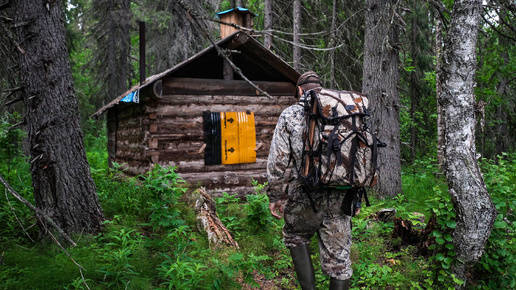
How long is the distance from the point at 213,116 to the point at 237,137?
0.83 meters

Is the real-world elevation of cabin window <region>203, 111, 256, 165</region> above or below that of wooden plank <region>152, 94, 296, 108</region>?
below

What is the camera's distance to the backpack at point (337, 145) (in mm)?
3199

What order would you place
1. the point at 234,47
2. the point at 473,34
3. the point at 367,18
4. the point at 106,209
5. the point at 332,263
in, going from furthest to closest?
the point at 234,47 < the point at 367,18 < the point at 106,209 < the point at 473,34 < the point at 332,263

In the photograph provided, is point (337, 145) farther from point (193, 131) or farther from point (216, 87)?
point (216, 87)

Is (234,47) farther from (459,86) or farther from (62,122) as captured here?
(459,86)

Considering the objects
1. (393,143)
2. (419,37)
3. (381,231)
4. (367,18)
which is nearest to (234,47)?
(367,18)

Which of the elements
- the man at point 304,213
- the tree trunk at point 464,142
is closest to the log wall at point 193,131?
the tree trunk at point 464,142

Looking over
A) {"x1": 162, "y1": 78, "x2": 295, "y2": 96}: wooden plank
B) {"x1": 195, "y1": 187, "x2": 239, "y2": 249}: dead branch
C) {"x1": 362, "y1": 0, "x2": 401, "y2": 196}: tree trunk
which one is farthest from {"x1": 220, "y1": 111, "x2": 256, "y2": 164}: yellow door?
{"x1": 362, "y1": 0, "x2": 401, "y2": 196}: tree trunk

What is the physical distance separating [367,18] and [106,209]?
697 cm

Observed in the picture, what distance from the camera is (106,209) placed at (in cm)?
570

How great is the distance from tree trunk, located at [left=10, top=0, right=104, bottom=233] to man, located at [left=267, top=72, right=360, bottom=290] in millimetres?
2754

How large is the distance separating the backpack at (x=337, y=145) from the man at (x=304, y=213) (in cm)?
15

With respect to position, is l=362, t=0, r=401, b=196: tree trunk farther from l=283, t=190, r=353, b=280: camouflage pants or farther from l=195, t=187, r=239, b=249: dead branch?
l=283, t=190, r=353, b=280: camouflage pants

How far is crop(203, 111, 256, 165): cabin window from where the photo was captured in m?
9.12
